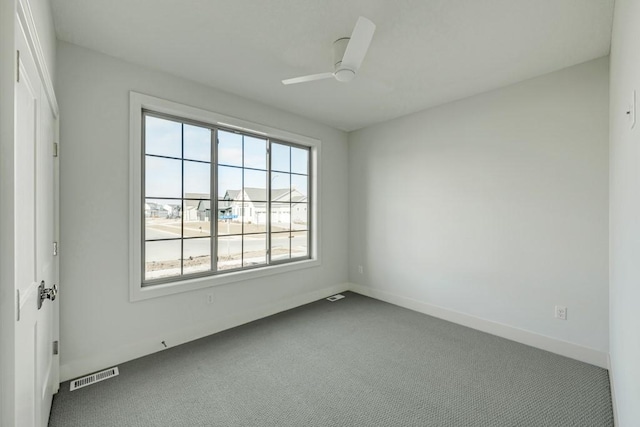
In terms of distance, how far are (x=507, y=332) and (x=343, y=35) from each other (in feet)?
10.7

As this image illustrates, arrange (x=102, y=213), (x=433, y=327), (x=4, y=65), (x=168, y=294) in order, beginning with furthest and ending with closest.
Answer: (x=433, y=327) → (x=168, y=294) → (x=102, y=213) → (x=4, y=65)

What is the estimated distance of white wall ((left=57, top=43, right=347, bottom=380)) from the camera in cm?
225

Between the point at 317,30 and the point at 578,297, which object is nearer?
the point at 317,30

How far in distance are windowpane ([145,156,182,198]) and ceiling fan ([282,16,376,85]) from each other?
5.10 feet

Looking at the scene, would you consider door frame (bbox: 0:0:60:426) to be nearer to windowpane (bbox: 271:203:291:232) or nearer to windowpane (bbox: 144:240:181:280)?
windowpane (bbox: 144:240:181:280)

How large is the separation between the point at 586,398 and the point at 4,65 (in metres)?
3.62

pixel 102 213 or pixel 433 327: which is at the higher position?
A: pixel 102 213

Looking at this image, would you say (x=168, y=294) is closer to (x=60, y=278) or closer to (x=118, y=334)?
(x=118, y=334)

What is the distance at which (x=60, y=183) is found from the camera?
2205mm

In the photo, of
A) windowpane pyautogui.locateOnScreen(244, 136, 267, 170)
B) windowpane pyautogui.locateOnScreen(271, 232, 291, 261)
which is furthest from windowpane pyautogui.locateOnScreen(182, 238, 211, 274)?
windowpane pyautogui.locateOnScreen(244, 136, 267, 170)

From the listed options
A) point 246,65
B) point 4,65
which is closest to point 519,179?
point 246,65

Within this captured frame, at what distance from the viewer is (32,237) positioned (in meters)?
1.39

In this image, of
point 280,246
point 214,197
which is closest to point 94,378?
point 214,197

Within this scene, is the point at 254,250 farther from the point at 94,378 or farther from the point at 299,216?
the point at 94,378
